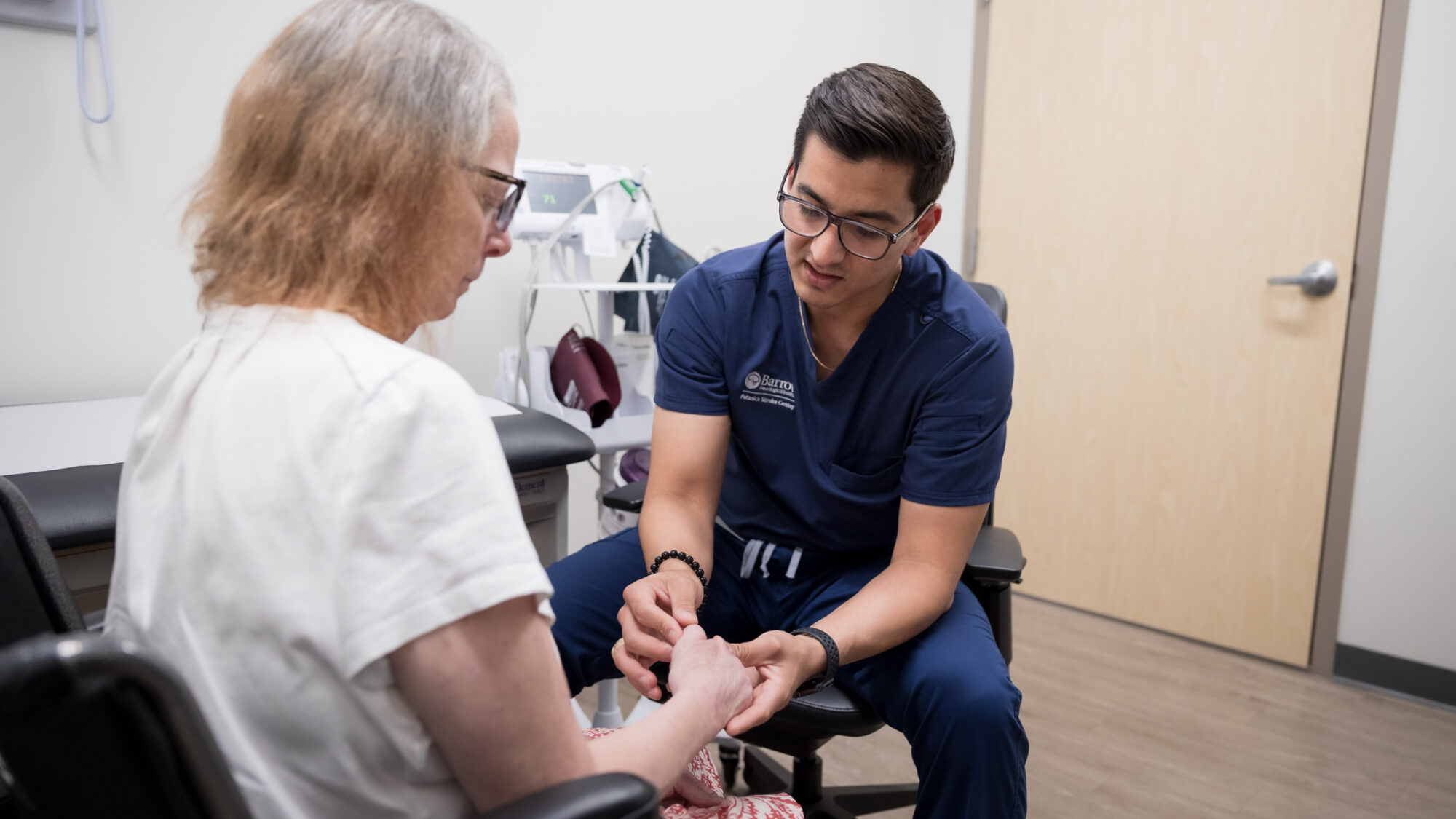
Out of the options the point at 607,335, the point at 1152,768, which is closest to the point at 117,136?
the point at 607,335

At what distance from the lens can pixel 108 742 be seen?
505 mm

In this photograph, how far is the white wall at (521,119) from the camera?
1.57 m

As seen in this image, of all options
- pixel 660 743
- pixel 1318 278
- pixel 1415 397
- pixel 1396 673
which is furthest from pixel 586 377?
pixel 1396 673

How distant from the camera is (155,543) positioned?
0.60m

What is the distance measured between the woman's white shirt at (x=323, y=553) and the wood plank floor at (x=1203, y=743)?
1.43m

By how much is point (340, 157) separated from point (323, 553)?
0.85 ft

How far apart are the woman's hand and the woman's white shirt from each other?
0.31 m

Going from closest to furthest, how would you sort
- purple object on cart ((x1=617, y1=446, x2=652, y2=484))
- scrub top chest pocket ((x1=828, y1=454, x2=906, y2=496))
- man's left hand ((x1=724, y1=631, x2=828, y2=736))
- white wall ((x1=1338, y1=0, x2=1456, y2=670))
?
man's left hand ((x1=724, y1=631, x2=828, y2=736)) < scrub top chest pocket ((x1=828, y1=454, x2=906, y2=496)) < purple object on cart ((x1=617, y1=446, x2=652, y2=484)) < white wall ((x1=1338, y1=0, x2=1456, y2=670))

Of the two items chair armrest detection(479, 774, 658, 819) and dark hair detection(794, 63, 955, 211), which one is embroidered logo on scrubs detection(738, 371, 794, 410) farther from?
chair armrest detection(479, 774, 658, 819)

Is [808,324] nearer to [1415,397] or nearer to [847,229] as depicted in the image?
[847,229]

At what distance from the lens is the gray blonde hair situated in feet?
2.01

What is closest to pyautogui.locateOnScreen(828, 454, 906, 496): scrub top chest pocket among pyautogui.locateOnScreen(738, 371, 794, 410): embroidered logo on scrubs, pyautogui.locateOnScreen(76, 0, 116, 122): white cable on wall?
pyautogui.locateOnScreen(738, 371, 794, 410): embroidered logo on scrubs

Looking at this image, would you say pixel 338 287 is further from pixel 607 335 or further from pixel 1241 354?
pixel 1241 354

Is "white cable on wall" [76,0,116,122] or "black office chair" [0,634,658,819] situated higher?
"white cable on wall" [76,0,116,122]
